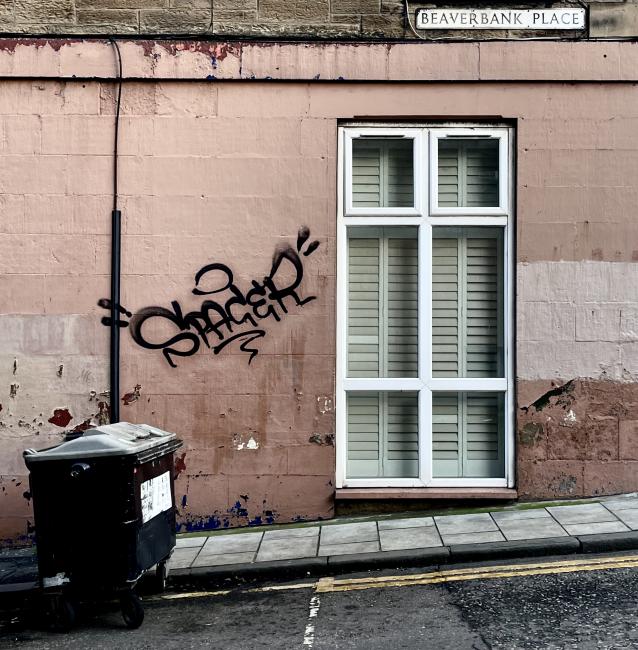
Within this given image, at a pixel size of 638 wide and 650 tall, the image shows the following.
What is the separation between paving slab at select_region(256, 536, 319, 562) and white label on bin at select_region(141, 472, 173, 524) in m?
0.98

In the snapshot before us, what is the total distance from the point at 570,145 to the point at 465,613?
14.8 feet

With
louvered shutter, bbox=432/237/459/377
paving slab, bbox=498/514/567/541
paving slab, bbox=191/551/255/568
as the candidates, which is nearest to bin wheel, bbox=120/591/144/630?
paving slab, bbox=191/551/255/568

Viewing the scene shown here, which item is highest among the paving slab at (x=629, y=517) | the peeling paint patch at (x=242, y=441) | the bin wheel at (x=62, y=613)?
the peeling paint patch at (x=242, y=441)

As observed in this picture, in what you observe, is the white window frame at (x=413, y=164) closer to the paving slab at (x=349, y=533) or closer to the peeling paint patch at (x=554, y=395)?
the peeling paint patch at (x=554, y=395)

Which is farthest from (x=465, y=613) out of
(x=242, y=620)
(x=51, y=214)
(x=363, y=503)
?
(x=51, y=214)

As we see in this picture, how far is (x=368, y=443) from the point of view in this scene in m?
8.45

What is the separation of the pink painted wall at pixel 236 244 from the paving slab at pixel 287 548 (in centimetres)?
73

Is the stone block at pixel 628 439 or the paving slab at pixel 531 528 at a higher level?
the stone block at pixel 628 439

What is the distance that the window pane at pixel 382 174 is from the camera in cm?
846

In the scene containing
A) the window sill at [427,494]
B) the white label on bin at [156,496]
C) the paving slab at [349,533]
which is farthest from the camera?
the window sill at [427,494]

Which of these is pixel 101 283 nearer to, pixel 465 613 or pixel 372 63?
pixel 372 63

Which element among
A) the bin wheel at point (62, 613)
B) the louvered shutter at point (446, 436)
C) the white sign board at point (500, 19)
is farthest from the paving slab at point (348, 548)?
the white sign board at point (500, 19)

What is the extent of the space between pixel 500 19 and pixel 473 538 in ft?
15.0

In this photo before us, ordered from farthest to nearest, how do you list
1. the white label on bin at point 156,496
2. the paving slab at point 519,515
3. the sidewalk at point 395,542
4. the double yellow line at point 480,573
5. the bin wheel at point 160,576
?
the paving slab at point 519,515, the sidewalk at point 395,542, the bin wheel at point 160,576, the double yellow line at point 480,573, the white label on bin at point 156,496
